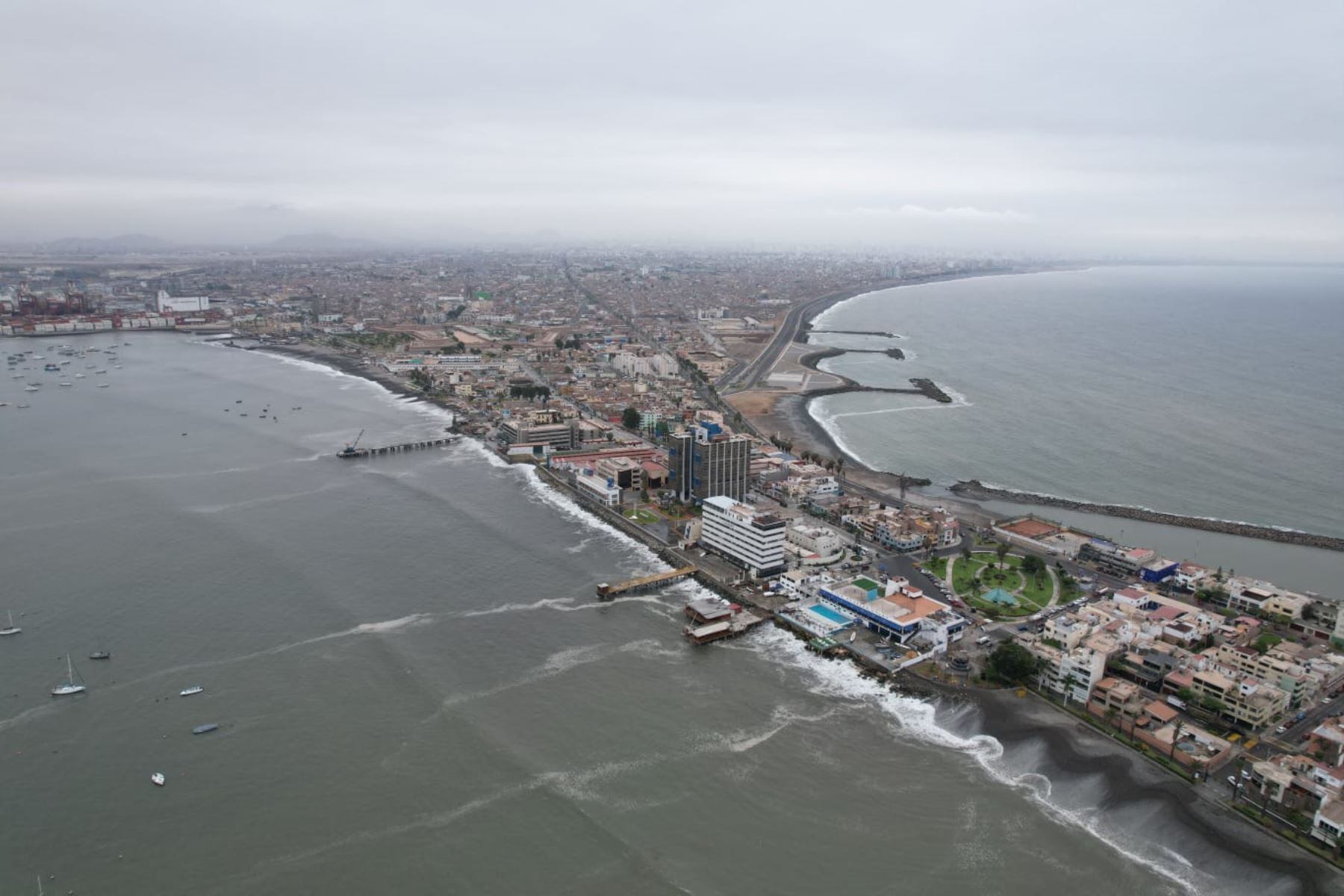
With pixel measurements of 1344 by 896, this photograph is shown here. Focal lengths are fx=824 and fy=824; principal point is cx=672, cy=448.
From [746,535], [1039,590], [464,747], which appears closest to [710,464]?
[746,535]

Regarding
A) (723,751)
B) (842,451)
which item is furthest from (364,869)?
(842,451)

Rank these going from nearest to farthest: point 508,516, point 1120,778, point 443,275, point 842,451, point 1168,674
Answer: point 1120,778 → point 1168,674 → point 508,516 → point 842,451 → point 443,275

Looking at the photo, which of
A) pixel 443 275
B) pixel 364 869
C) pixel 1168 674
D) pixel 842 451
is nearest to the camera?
pixel 364 869

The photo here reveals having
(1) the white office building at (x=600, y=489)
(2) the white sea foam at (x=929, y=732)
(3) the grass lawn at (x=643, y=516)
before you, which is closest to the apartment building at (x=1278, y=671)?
(2) the white sea foam at (x=929, y=732)

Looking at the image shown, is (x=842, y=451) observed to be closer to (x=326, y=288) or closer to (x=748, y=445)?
(x=748, y=445)

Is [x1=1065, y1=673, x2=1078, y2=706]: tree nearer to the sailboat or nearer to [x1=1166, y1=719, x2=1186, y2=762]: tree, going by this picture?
[x1=1166, y1=719, x2=1186, y2=762]: tree

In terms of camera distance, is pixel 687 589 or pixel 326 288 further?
pixel 326 288

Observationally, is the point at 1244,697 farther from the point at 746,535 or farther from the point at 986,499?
the point at 986,499

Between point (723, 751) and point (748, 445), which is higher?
point (748, 445)
